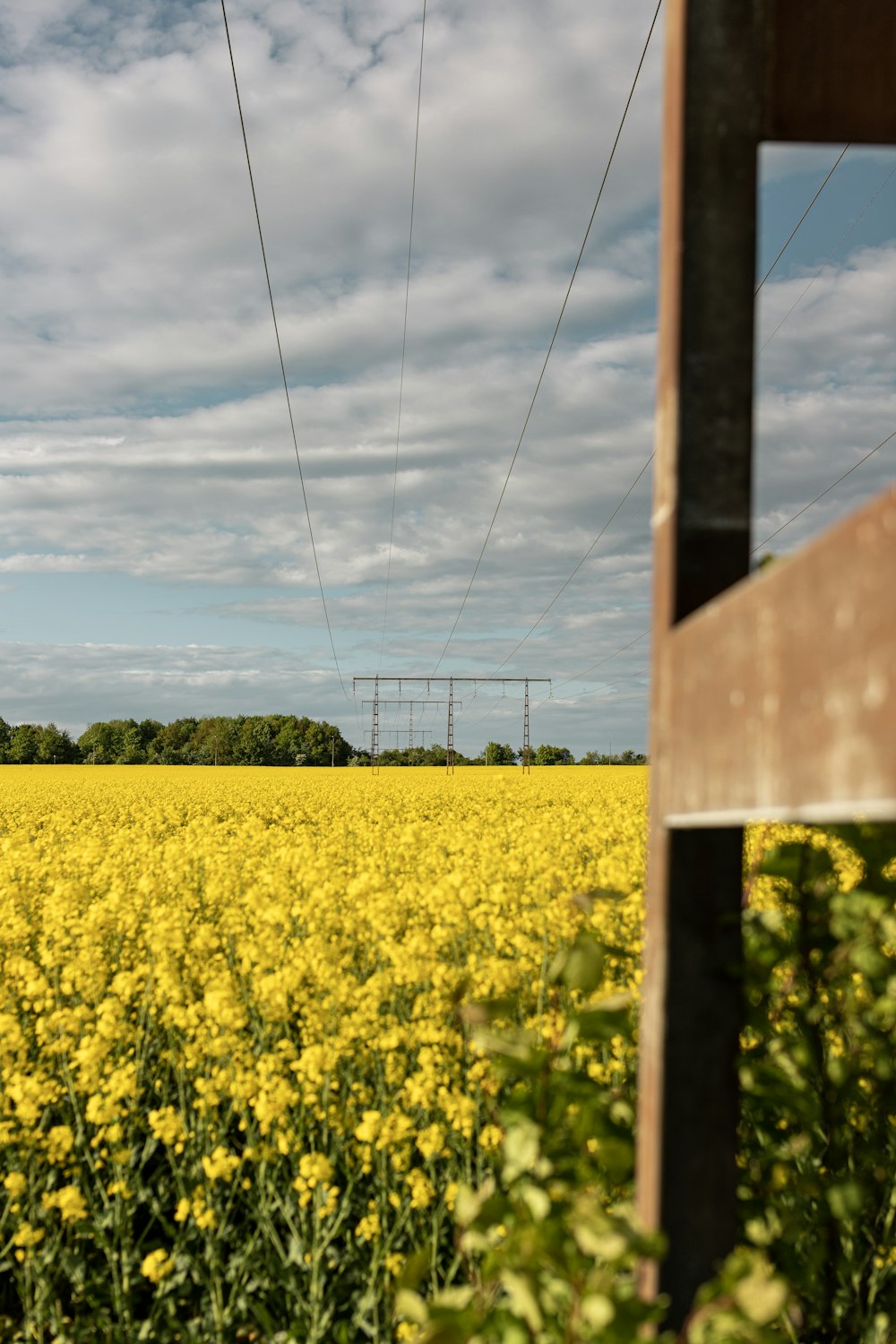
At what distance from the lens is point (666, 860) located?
133cm

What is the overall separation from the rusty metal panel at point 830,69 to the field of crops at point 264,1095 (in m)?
1.50

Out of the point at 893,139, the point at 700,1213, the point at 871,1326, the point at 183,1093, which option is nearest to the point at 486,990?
the point at 183,1093

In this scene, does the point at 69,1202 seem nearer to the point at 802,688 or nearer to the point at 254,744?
the point at 802,688

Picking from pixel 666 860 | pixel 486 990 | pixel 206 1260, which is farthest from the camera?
pixel 486 990

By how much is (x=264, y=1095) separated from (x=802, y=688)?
292cm

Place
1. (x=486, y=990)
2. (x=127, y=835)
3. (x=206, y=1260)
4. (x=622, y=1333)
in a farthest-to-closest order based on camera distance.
→ 1. (x=127, y=835)
2. (x=486, y=990)
3. (x=206, y=1260)
4. (x=622, y=1333)

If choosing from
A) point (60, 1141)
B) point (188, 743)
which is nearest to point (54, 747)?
point (188, 743)

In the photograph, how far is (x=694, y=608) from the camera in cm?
134

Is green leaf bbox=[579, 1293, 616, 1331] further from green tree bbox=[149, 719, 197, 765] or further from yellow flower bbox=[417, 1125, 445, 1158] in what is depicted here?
green tree bbox=[149, 719, 197, 765]

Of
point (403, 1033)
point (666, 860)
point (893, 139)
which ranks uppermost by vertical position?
point (893, 139)

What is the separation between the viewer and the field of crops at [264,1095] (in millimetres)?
3178

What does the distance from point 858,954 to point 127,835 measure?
29.1 ft

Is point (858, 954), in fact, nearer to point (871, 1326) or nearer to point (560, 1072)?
point (560, 1072)

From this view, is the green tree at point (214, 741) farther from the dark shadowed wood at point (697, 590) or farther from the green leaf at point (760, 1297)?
the green leaf at point (760, 1297)
